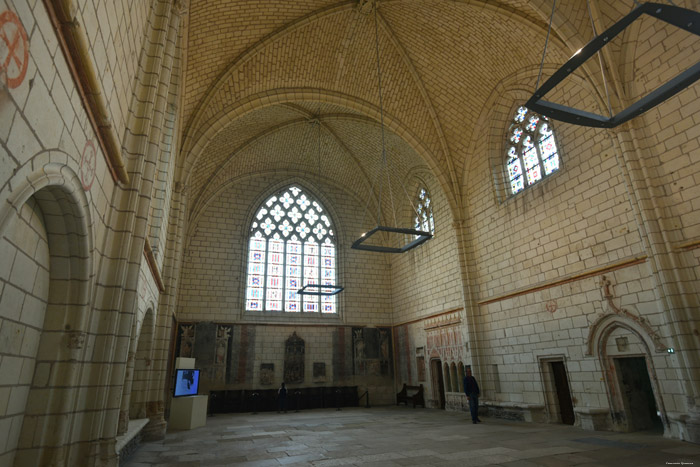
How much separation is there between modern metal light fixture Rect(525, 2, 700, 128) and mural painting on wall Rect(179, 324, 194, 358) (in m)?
13.6

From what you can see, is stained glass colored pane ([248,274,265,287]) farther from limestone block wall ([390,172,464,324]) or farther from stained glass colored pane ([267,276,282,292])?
limestone block wall ([390,172,464,324])

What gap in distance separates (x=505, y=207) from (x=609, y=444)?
6.30m

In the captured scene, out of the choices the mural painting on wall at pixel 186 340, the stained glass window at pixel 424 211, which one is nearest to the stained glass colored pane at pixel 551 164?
the stained glass window at pixel 424 211

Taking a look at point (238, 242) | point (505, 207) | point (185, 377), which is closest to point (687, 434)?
point (505, 207)

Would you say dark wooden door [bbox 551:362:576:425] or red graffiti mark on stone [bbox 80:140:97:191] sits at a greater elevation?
red graffiti mark on stone [bbox 80:140:97:191]

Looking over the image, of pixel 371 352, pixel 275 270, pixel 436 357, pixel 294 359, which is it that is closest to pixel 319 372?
pixel 294 359

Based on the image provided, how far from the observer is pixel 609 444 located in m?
6.40

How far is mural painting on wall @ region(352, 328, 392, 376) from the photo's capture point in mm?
16234

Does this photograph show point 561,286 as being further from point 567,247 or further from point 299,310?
point 299,310

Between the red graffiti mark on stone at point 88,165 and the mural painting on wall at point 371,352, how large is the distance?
1384cm

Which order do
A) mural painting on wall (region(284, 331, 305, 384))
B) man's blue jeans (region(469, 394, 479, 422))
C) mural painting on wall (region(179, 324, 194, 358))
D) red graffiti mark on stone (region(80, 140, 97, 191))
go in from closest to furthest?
red graffiti mark on stone (region(80, 140, 97, 191))
man's blue jeans (region(469, 394, 479, 422))
mural painting on wall (region(179, 324, 194, 358))
mural painting on wall (region(284, 331, 305, 384))

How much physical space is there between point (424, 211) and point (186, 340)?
1005 centimetres

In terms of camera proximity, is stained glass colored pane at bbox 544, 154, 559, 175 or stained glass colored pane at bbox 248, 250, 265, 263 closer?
stained glass colored pane at bbox 544, 154, 559, 175

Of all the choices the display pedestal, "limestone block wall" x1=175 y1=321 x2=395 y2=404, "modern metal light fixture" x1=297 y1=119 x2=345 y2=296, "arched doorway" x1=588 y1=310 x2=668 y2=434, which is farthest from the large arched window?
"arched doorway" x1=588 y1=310 x2=668 y2=434
